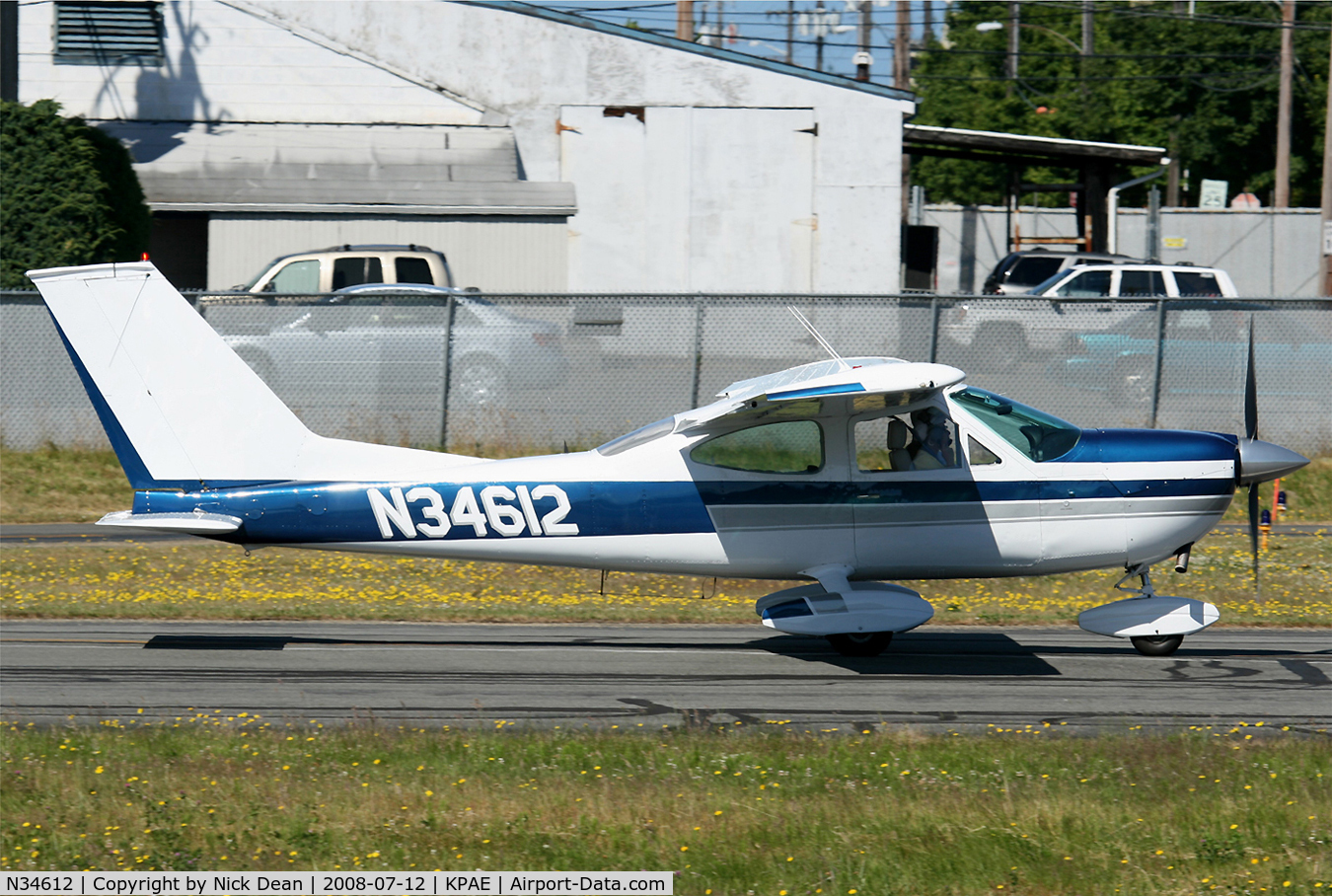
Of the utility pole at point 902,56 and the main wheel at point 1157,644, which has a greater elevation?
the utility pole at point 902,56

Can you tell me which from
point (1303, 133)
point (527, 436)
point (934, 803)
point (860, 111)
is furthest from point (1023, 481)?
point (1303, 133)

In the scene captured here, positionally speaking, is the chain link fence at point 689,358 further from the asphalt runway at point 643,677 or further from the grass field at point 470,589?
the asphalt runway at point 643,677

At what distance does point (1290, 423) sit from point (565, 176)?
657 inches

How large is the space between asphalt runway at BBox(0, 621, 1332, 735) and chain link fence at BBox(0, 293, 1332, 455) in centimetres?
758

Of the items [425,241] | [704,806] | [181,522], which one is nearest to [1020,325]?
[181,522]

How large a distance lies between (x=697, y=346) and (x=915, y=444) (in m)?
Answer: 9.52

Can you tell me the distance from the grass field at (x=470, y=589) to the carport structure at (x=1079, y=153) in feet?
65.4

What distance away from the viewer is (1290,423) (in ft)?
65.1

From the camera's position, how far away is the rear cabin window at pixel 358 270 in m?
22.3

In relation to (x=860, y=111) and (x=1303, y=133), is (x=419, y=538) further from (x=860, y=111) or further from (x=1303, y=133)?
(x=1303, y=133)

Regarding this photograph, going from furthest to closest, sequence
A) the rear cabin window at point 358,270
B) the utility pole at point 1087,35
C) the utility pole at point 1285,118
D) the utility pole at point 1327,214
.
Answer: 1. the utility pole at point 1087,35
2. the utility pole at point 1285,118
3. the utility pole at point 1327,214
4. the rear cabin window at point 358,270

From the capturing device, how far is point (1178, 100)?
5306 centimetres

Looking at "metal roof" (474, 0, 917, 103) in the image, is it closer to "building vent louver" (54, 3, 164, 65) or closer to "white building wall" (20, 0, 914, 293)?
"white building wall" (20, 0, 914, 293)

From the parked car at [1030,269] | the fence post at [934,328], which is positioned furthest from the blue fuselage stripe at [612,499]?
the parked car at [1030,269]
